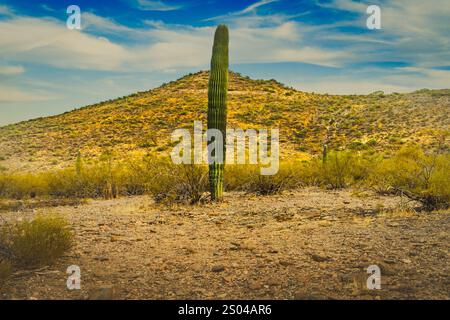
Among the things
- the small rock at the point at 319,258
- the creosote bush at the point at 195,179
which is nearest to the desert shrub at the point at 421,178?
the creosote bush at the point at 195,179

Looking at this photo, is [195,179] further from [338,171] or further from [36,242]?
[36,242]

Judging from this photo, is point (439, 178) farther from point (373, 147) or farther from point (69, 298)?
point (373, 147)

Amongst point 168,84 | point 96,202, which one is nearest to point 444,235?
point 96,202

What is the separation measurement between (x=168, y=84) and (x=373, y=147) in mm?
36173

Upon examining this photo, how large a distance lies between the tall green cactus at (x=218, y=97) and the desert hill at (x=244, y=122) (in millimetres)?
18887

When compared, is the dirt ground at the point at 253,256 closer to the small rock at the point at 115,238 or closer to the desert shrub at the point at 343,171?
the small rock at the point at 115,238

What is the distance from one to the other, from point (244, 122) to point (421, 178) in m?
31.1

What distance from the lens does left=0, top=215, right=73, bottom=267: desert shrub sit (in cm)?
545

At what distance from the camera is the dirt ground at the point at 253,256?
4.50 meters

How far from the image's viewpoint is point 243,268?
532 cm

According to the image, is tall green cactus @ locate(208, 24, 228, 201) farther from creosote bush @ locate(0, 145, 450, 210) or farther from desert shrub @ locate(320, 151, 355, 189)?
desert shrub @ locate(320, 151, 355, 189)

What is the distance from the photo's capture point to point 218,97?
39.0 feet

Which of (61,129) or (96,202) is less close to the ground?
(61,129)

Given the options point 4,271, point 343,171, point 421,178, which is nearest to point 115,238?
point 4,271
